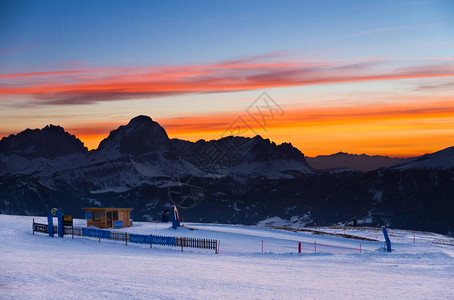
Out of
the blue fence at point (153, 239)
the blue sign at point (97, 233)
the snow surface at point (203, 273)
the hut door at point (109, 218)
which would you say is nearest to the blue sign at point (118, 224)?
the hut door at point (109, 218)

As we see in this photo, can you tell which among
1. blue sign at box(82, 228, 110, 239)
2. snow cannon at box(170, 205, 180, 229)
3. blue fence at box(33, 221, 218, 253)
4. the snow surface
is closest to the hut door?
snow cannon at box(170, 205, 180, 229)

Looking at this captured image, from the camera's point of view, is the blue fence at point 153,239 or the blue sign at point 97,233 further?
the blue sign at point 97,233

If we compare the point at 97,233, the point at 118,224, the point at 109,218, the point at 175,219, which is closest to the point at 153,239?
the point at 97,233

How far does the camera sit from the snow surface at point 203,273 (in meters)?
24.5

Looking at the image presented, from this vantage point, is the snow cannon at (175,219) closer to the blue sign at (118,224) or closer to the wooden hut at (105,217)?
the wooden hut at (105,217)

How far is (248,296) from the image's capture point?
24.1 m

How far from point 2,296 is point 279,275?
1592cm

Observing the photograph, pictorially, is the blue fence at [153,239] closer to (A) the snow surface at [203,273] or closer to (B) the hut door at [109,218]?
(A) the snow surface at [203,273]

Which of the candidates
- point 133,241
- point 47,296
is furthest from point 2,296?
point 133,241

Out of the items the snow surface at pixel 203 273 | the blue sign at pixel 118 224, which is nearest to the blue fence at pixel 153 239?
the snow surface at pixel 203 273

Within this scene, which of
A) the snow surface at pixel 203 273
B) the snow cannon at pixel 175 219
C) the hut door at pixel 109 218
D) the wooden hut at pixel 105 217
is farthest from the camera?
the snow cannon at pixel 175 219

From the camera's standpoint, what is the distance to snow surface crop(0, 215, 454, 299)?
24.5 meters

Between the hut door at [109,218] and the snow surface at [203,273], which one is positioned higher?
the hut door at [109,218]

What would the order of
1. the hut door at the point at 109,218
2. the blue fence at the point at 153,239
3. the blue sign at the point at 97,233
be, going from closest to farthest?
the blue fence at the point at 153,239
the blue sign at the point at 97,233
the hut door at the point at 109,218
